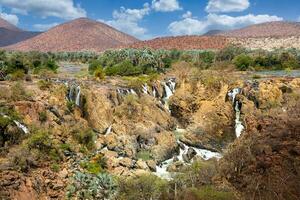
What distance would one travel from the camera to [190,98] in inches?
1902

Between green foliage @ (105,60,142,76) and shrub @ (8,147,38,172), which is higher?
green foliage @ (105,60,142,76)

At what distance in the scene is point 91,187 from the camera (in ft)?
94.0

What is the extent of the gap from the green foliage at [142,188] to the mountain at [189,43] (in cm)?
12130

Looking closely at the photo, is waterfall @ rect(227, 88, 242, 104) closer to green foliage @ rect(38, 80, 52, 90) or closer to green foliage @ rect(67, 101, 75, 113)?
green foliage @ rect(67, 101, 75, 113)

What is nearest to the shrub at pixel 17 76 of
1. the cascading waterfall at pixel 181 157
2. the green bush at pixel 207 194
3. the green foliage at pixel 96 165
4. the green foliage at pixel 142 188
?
the cascading waterfall at pixel 181 157

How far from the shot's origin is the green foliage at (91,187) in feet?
92.6

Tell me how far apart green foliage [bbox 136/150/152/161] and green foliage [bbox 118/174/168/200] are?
309 inches

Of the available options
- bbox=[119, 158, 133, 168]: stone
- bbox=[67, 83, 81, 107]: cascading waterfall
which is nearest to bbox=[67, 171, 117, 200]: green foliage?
bbox=[119, 158, 133, 168]: stone

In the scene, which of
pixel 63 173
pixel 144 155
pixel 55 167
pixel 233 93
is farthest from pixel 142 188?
pixel 233 93

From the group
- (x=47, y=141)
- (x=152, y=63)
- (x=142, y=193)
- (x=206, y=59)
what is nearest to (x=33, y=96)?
(x=47, y=141)

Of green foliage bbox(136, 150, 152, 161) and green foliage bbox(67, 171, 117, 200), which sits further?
green foliage bbox(136, 150, 152, 161)

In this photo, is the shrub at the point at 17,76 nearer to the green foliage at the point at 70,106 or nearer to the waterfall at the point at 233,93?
the green foliage at the point at 70,106

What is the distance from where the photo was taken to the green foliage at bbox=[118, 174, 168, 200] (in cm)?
2605

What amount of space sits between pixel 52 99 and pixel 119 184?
47.4 feet
